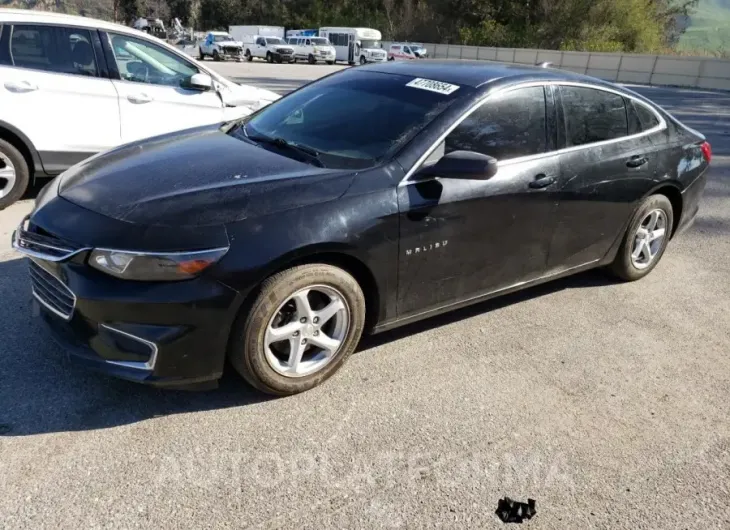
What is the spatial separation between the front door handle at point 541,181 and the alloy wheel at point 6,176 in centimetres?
463

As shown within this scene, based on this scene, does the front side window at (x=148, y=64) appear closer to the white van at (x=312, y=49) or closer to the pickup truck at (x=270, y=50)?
the pickup truck at (x=270, y=50)

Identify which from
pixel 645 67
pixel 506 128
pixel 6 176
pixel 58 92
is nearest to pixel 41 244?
pixel 506 128

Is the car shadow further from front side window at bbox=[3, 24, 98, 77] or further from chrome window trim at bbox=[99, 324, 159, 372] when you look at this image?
front side window at bbox=[3, 24, 98, 77]

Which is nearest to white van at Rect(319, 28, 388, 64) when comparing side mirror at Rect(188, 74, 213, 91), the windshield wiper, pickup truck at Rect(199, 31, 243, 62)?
pickup truck at Rect(199, 31, 243, 62)

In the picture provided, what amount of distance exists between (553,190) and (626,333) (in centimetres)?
110

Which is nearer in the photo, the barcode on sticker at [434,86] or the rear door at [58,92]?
the barcode on sticker at [434,86]

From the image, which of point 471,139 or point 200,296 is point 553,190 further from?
point 200,296

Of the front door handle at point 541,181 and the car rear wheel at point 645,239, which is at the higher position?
the front door handle at point 541,181

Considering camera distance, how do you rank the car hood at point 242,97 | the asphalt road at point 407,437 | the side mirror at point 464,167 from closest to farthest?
the asphalt road at point 407,437
the side mirror at point 464,167
the car hood at point 242,97

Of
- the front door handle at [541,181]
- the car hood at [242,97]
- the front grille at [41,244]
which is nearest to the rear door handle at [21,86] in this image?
the car hood at [242,97]

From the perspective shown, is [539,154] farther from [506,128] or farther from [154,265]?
[154,265]

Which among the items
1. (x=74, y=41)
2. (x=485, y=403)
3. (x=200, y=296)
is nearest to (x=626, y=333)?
(x=485, y=403)

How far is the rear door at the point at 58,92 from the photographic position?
5.51 m

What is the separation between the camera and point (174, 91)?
6.25m
